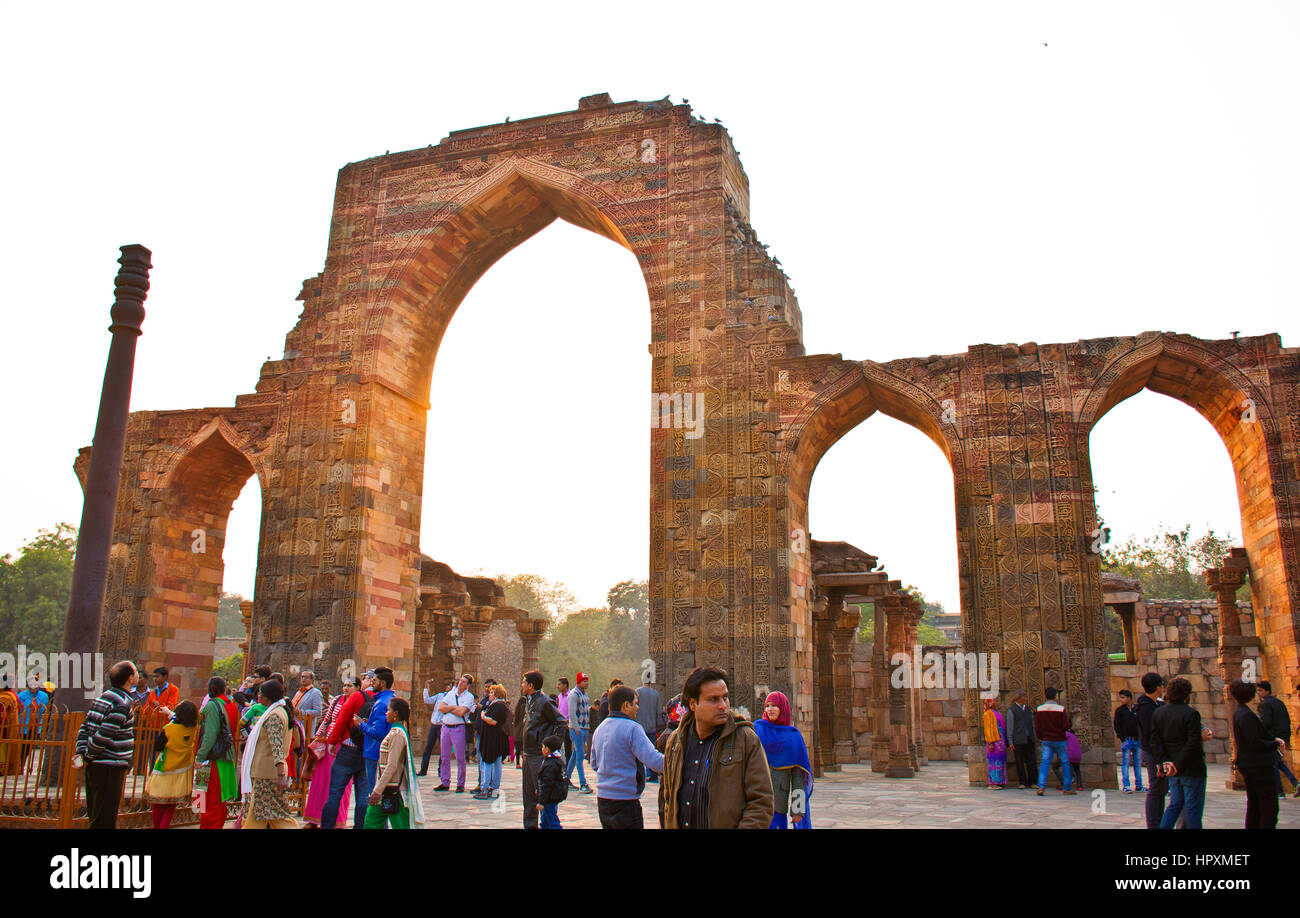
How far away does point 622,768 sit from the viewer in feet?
15.9

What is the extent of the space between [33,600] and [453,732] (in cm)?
3833

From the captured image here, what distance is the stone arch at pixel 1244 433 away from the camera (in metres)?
11.9

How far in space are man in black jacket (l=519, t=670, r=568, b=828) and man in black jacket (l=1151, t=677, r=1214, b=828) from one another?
4031 mm

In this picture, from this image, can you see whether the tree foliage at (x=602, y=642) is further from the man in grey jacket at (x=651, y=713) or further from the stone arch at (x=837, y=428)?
the man in grey jacket at (x=651, y=713)

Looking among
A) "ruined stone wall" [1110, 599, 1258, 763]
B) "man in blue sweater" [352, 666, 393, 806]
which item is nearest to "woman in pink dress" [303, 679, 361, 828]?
"man in blue sweater" [352, 666, 393, 806]

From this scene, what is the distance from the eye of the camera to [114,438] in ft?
32.2

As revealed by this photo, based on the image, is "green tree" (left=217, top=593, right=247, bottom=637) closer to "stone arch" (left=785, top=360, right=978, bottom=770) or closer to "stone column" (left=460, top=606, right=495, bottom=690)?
"stone column" (left=460, top=606, right=495, bottom=690)

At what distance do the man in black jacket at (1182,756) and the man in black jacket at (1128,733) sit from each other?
404cm

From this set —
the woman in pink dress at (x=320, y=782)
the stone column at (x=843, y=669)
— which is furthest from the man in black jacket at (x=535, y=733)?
the stone column at (x=843, y=669)

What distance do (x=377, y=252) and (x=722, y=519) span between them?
27.1 feet

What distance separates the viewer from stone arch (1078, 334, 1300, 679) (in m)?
11.9

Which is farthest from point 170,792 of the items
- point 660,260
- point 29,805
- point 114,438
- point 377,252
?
point 377,252

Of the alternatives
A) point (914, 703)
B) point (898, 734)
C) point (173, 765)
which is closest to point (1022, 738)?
point (898, 734)
